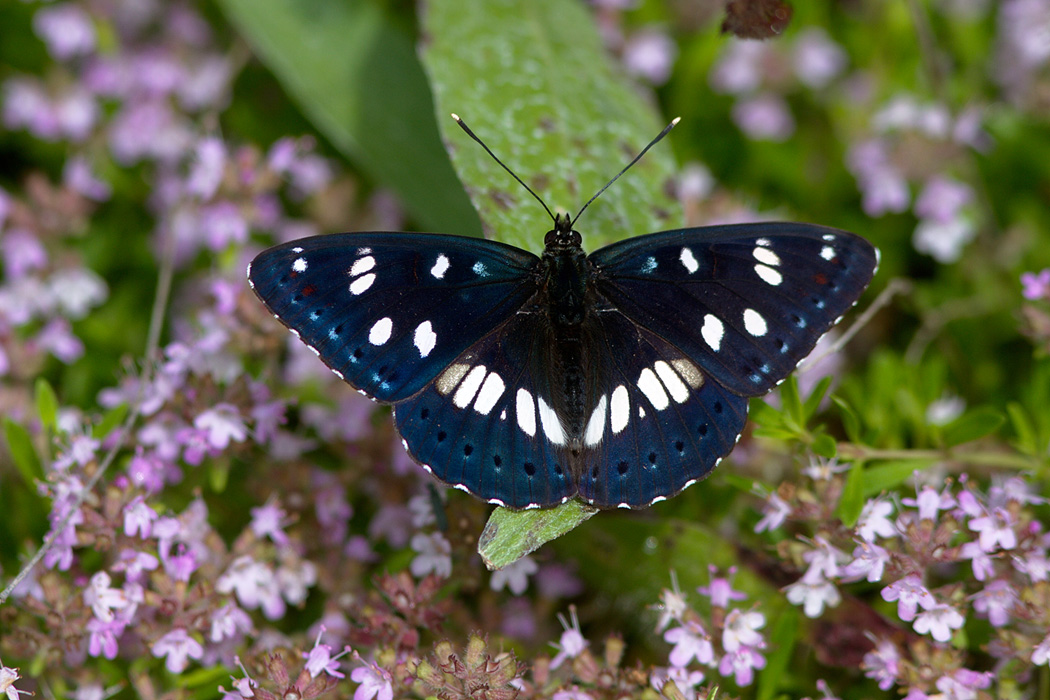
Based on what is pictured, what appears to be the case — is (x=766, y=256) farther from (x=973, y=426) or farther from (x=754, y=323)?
(x=973, y=426)

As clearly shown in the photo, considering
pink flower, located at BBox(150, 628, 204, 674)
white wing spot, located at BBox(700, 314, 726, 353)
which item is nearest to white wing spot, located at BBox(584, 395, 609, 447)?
white wing spot, located at BBox(700, 314, 726, 353)

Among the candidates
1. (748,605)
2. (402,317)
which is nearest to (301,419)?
(402,317)

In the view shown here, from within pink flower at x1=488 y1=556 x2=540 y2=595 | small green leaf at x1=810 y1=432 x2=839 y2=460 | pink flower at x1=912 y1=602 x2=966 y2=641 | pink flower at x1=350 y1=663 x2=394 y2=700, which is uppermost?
small green leaf at x1=810 y1=432 x2=839 y2=460

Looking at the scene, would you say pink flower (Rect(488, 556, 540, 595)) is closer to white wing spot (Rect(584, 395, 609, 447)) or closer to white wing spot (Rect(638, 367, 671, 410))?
white wing spot (Rect(584, 395, 609, 447))

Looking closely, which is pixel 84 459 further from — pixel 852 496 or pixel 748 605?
pixel 852 496

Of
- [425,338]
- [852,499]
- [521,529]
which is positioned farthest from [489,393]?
[852,499]

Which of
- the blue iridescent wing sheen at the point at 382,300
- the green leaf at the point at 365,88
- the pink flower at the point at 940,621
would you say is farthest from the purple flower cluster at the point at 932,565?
the green leaf at the point at 365,88

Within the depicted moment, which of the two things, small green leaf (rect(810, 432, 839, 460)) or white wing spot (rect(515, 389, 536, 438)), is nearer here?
white wing spot (rect(515, 389, 536, 438))

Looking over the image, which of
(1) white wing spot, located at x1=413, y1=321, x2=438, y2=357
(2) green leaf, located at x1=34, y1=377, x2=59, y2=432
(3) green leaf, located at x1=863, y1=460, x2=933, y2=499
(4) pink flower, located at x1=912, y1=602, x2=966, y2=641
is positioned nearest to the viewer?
(4) pink flower, located at x1=912, y1=602, x2=966, y2=641
